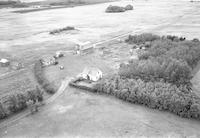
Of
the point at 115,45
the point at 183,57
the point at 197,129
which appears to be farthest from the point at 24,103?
the point at 115,45

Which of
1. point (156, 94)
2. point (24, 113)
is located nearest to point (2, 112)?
point (24, 113)

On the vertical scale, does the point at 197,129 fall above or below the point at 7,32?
below

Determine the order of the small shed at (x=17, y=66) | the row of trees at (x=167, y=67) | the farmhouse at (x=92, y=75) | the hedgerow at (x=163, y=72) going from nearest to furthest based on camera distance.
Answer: the hedgerow at (x=163, y=72) < the row of trees at (x=167, y=67) < the farmhouse at (x=92, y=75) < the small shed at (x=17, y=66)

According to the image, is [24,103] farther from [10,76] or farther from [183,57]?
[183,57]

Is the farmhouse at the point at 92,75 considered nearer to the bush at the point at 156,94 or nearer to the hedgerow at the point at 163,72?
the bush at the point at 156,94

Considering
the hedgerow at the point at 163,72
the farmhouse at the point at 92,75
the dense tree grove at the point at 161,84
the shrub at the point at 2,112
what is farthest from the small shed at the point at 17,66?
the hedgerow at the point at 163,72

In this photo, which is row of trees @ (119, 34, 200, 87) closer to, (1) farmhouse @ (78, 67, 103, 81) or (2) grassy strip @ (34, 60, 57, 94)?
(1) farmhouse @ (78, 67, 103, 81)

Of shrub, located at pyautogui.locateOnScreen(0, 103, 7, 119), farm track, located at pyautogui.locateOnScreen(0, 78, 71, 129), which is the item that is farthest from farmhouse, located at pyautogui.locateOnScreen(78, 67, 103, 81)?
shrub, located at pyautogui.locateOnScreen(0, 103, 7, 119)
